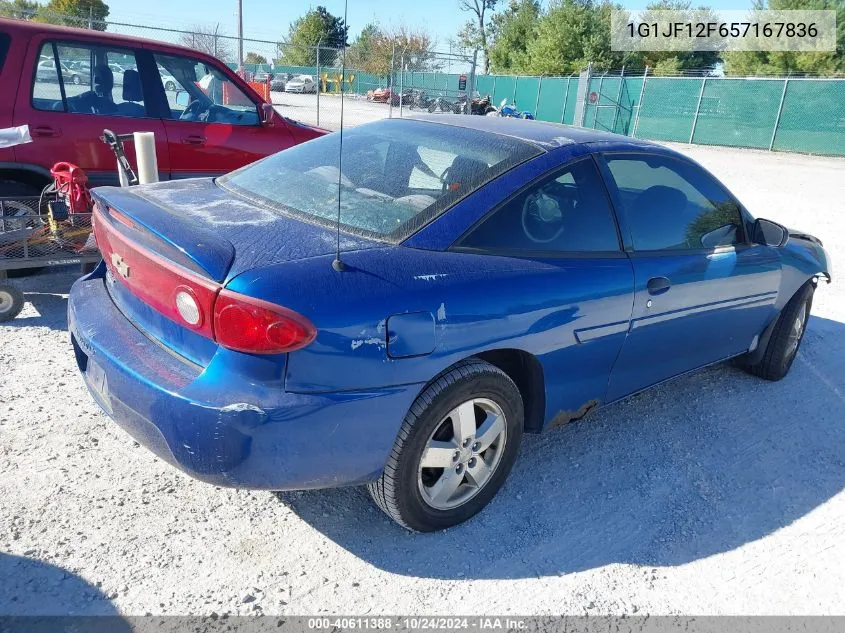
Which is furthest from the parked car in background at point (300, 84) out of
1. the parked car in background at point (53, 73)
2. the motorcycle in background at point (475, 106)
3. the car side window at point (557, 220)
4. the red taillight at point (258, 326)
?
the red taillight at point (258, 326)

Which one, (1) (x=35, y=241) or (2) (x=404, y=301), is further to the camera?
(1) (x=35, y=241)

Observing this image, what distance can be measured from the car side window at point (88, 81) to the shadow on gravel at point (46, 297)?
1.31 metres

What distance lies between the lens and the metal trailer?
13.9 ft

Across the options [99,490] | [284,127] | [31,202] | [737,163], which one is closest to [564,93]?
[737,163]

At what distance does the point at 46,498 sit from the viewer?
2576 mm

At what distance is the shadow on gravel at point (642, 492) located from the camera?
100 inches

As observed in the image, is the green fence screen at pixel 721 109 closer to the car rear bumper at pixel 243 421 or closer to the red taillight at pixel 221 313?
the red taillight at pixel 221 313

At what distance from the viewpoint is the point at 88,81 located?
511cm

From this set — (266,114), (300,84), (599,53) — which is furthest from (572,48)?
(266,114)

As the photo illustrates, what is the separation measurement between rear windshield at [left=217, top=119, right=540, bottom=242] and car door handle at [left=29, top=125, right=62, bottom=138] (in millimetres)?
2573

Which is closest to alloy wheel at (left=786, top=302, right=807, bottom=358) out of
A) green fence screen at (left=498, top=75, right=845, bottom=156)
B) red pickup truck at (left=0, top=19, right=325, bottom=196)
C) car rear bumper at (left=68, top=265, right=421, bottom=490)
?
car rear bumper at (left=68, top=265, right=421, bottom=490)

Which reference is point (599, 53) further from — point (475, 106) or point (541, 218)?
point (541, 218)

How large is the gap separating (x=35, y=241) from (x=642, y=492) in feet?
13.6

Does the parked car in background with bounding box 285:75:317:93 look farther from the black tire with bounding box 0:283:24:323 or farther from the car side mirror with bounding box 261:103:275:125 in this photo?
the black tire with bounding box 0:283:24:323
